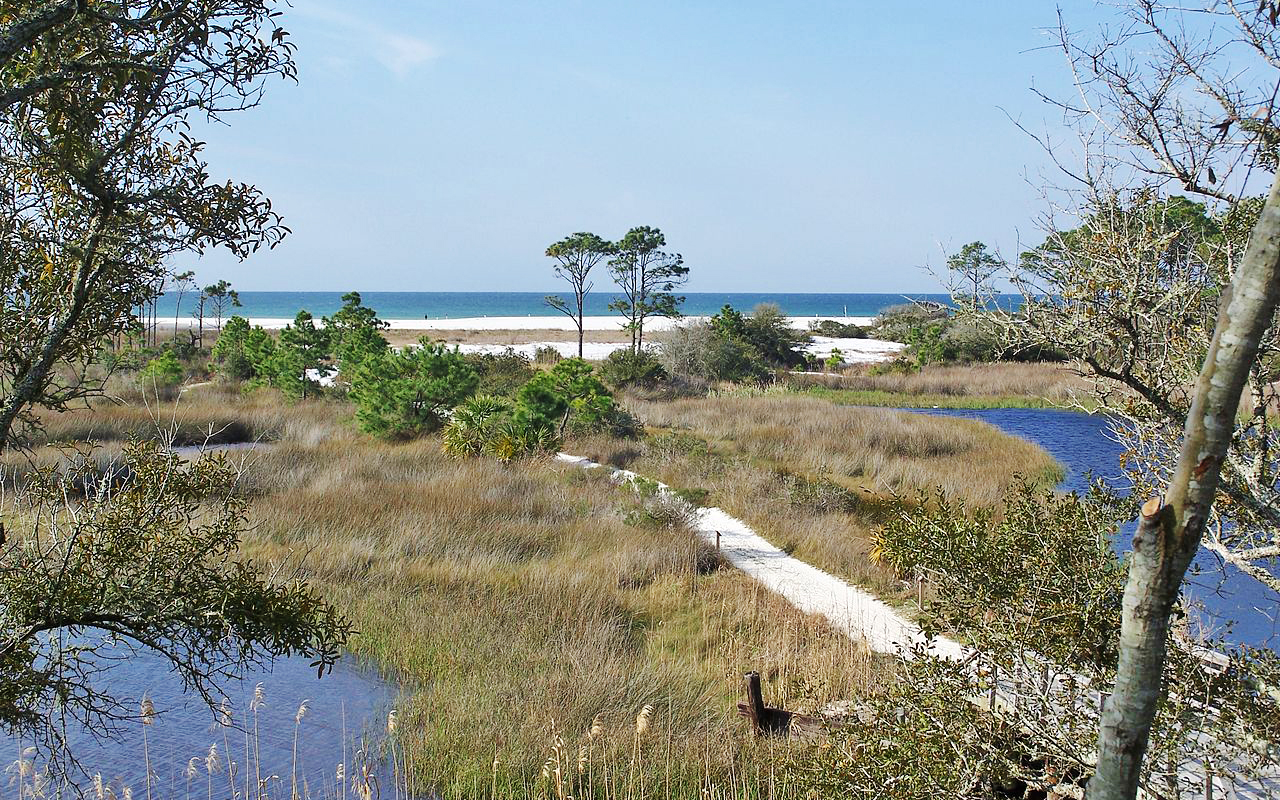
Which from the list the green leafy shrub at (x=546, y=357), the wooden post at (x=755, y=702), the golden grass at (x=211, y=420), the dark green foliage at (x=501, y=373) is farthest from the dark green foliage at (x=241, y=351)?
the wooden post at (x=755, y=702)

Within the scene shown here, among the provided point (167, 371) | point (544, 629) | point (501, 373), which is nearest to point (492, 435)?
point (544, 629)

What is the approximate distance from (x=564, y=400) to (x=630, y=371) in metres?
12.0

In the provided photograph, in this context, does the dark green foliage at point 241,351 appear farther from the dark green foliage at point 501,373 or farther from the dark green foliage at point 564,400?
the dark green foliage at point 564,400

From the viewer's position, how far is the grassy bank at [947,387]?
32.0m

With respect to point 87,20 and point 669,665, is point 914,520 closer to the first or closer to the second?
point 669,665

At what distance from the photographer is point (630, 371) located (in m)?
30.2

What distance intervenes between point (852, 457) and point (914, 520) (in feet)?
44.3

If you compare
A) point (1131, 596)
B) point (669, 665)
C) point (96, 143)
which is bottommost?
point (669, 665)

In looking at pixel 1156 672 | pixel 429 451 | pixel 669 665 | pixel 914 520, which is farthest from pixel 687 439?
pixel 1156 672

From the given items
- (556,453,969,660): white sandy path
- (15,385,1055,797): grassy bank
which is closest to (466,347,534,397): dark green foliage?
(15,385,1055,797): grassy bank

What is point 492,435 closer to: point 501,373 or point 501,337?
point 501,373

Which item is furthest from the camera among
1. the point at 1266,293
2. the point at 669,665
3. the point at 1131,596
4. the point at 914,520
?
the point at 669,665

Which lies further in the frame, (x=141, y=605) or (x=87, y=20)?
(x=141, y=605)

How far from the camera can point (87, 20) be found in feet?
10.2
